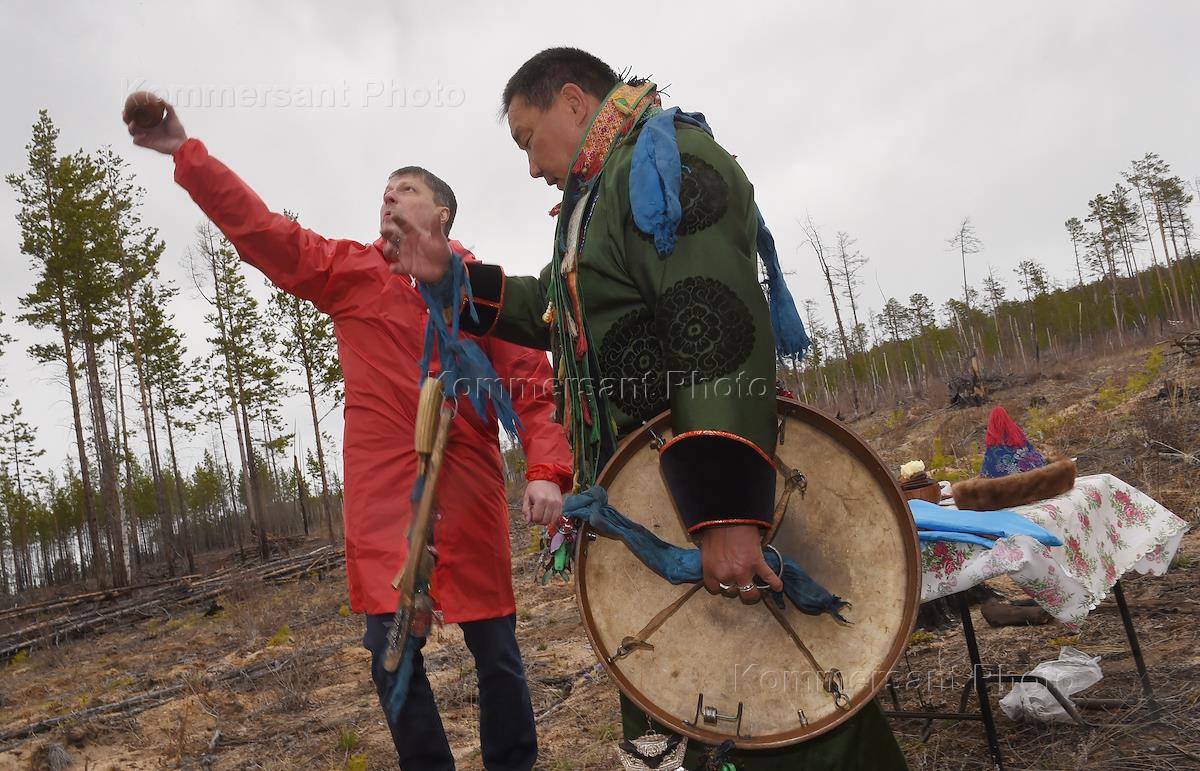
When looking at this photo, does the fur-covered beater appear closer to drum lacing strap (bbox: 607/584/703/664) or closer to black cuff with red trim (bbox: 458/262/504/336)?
drum lacing strap (bbox: 607/584/703/664)

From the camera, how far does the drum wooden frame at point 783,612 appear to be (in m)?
1.33

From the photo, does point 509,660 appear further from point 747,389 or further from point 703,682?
point 747,389

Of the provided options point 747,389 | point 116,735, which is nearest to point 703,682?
point 747,389

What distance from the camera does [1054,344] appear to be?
49.3 metres

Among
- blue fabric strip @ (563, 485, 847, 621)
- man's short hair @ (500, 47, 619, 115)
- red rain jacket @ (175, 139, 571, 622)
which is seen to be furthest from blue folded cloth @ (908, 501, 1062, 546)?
man's short hair @ (500, 47, 619, 115)

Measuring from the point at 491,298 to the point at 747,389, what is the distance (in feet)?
2.61

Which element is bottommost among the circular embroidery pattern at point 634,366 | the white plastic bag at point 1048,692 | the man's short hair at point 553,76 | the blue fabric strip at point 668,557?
the white plastic bag at point 1048,692

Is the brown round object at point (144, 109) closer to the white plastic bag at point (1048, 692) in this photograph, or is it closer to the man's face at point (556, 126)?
the man's face at point (556, 126)

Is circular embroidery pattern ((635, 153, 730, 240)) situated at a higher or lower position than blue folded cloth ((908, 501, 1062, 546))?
higher

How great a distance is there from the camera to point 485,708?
7.52 ft

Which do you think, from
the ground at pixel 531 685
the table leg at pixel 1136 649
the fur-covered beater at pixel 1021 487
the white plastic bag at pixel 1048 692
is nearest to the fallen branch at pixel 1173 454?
the ground at pixel 531 685

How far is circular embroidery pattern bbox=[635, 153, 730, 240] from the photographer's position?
1.35 metres

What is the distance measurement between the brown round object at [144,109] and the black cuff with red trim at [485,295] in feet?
3.95

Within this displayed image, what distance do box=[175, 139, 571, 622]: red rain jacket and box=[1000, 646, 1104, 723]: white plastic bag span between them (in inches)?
84.6
